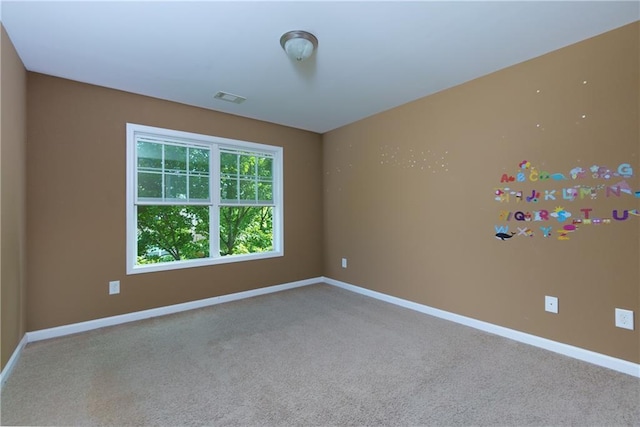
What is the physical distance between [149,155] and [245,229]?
145 cm

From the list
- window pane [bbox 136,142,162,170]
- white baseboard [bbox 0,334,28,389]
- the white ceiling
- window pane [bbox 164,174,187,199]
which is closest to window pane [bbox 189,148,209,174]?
window pane [bbox 164,174,187,199]

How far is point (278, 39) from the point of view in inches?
87.6

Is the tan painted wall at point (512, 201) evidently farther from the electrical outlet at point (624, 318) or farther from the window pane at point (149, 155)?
the window pane at point (149, 155)

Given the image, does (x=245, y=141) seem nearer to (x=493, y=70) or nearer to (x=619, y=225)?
(x=493, y=70)

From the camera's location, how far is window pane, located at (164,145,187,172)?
3402 mm

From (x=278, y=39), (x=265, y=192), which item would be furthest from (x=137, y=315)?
(x=278, y=39)

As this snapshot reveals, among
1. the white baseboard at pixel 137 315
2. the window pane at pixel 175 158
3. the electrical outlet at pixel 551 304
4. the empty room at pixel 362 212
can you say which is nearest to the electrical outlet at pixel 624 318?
the empty room at pixel 362 212

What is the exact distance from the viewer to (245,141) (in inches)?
156

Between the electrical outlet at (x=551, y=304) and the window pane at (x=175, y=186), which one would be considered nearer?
the electrical outlet at (x=551, y=304)

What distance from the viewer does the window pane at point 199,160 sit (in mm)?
3574

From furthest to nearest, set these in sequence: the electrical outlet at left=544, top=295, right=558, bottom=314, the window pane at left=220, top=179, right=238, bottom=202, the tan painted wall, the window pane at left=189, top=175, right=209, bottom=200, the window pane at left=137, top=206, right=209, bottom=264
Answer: the window pane at left=220, top=179, right=238, bottom=202 → the window pane at left=189, top=175, right=209, bottom=200 → the window pane at left=137, top=206, right=209, bottom=264 → the electrical outlet at left=544, top=295, right=558, bottom=314 → the tan painted wall

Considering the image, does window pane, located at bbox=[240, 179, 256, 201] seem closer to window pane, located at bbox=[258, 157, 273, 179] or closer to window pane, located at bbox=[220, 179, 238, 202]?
window pane, located at bbox=[220, 179, 238, 202]

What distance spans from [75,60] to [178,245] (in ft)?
6.45

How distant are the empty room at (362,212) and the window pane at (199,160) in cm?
4
